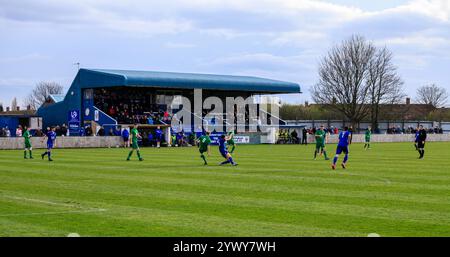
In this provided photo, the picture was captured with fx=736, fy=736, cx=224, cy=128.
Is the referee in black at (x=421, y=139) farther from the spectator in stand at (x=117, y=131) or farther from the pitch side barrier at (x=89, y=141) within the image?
the spectator in stand at (x=117, y=131)

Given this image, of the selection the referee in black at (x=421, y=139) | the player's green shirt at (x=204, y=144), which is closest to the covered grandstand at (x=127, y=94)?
the referee in black at (x=421, y=139)

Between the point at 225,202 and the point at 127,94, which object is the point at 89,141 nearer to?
the point at 127,94

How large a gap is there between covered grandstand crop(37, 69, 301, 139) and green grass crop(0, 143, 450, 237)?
38533 mm

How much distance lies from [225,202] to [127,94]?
55.3 meters

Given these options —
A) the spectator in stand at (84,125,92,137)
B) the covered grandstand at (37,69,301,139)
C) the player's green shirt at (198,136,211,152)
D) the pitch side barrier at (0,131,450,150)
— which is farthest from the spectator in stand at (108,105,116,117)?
the player's green shirt at (198,136,211,152)

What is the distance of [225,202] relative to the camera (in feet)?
54.7

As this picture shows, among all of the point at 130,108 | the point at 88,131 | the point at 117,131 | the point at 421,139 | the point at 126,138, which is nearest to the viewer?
the point at 421,139

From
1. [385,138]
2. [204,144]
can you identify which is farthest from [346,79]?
[204,144]

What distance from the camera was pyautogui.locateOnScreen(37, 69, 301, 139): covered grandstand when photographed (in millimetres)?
65500

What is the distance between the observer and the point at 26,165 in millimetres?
31359

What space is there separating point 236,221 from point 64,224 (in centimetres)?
312

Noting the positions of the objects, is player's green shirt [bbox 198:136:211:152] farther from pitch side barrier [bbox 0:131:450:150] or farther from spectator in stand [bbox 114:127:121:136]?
spectator in stand [bbox 114:127:121:136]

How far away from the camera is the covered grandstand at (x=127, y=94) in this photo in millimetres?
65500
